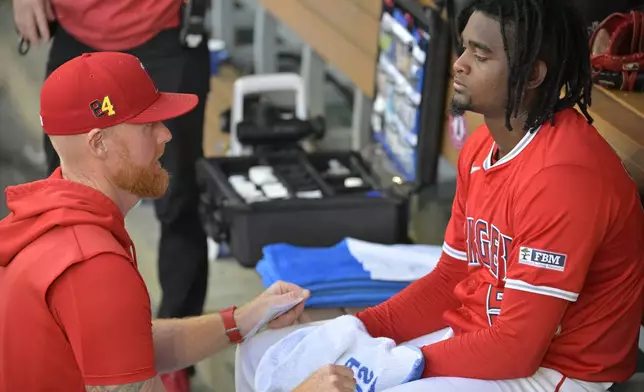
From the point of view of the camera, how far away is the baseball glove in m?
2.41

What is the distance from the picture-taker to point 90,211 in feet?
6.01

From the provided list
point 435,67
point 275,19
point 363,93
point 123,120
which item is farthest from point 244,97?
point 123,120

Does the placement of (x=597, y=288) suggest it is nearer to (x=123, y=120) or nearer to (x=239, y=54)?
(x=123, y=120)

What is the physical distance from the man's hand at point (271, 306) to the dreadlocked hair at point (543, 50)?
66 cm

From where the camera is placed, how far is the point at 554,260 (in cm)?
188

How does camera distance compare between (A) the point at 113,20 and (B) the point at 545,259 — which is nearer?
(B) the point at 545,259

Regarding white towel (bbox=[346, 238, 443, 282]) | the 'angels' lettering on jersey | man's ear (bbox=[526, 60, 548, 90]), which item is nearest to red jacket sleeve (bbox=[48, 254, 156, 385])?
the 'angels' lettering on jersey

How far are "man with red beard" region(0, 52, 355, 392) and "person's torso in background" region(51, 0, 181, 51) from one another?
116 centimetres

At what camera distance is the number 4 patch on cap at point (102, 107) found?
1.87 meters

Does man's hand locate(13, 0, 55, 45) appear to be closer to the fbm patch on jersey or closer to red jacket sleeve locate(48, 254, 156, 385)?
red jacket sleeve locate(48, 254, 156, 385)

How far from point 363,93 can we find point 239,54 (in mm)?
2179

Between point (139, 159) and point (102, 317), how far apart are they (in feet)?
1.20

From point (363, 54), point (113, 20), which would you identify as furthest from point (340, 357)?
point (363, 54)

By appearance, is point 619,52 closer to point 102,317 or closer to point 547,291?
point 547,291
